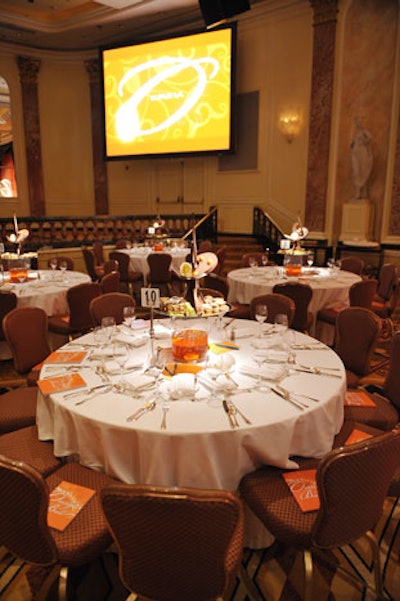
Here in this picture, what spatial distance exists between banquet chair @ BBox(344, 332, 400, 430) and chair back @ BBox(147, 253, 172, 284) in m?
4.33

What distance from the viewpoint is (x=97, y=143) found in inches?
466

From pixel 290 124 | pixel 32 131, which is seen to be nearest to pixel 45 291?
pixel 290 124

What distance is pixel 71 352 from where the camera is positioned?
8.75 ft

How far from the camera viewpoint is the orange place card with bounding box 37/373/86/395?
2.15m

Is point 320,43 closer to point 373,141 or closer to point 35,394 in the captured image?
point 373,141

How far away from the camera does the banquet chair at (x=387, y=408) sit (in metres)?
2.50

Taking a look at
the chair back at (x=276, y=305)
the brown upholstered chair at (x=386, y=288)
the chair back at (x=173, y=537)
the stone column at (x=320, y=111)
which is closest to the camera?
the chair back at (x=173, y=537)

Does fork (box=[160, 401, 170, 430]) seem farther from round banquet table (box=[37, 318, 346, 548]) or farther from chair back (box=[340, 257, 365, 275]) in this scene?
chair back (box=[340, 257, 365, 275])

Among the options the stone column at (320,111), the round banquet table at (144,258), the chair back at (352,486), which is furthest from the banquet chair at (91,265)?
the chair back at (352,486)

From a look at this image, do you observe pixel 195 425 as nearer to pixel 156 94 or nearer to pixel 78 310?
pixel 78 310

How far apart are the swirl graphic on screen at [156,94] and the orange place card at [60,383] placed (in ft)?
29.3

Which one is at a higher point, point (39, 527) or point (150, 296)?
point (150, 296)

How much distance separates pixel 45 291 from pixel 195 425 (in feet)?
10.2

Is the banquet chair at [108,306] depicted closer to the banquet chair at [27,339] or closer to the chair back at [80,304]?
the banquet chair at [27,339]
